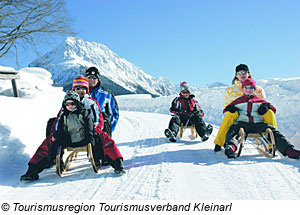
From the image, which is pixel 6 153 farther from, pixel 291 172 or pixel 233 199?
pixel 291 172

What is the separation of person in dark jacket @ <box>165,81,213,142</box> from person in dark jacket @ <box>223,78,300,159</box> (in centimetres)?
141

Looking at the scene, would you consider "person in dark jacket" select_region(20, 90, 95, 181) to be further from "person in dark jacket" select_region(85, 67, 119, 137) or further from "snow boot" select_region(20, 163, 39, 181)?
"person in dark jacket" select_region(85, 67, 119, 137)

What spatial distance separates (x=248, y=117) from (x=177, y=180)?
1.94 m

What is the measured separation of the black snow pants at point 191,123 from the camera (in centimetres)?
556

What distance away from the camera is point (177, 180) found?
119 inches

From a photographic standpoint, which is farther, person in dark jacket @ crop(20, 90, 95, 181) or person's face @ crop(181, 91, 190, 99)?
person's face @ crop(181, 91, 190, 99)

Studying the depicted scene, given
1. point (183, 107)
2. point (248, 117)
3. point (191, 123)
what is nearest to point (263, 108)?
point (248, 117)

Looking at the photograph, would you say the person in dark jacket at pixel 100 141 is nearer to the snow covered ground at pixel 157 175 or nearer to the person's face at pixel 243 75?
the snow covered ground at pixel 157 175

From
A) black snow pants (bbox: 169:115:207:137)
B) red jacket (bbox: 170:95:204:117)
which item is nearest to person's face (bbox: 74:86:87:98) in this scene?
black snow pants (bbox: 169:115:207:137)

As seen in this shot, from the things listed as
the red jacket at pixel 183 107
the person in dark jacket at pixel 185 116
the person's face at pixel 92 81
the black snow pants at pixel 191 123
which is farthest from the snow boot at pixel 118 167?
the red jacket at pixel 183 107

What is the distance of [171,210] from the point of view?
2.31 meters

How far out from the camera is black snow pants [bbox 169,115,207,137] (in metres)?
5.56

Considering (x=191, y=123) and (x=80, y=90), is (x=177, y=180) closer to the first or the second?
(x=80, y=90)

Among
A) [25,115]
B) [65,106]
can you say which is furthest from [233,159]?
[25,115]
